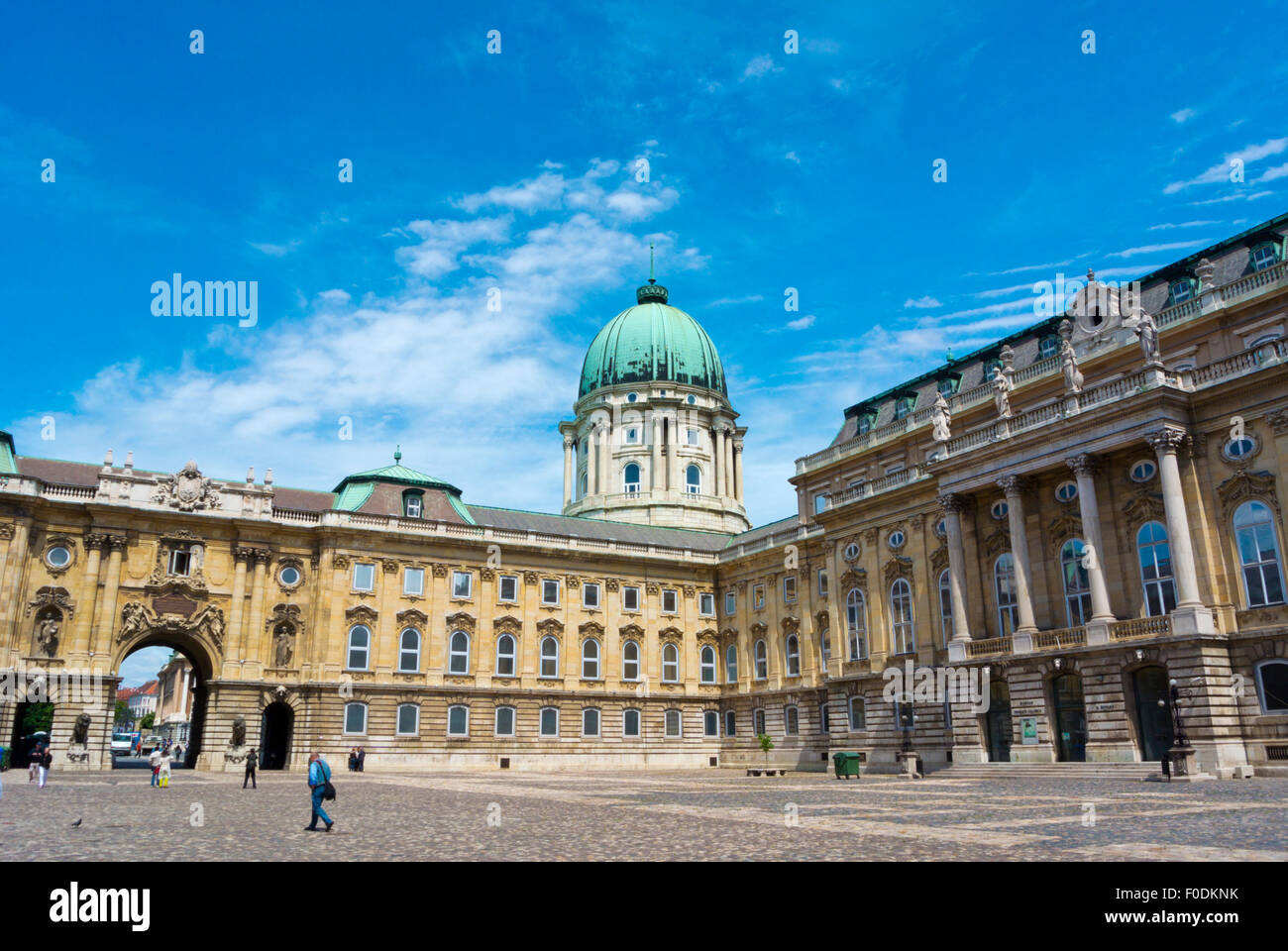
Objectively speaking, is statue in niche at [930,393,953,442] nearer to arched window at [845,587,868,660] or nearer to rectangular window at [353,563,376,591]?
arched window at [845,587,868,660]

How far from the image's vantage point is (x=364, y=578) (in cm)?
6066

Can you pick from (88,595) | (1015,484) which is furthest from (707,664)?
(88,595)

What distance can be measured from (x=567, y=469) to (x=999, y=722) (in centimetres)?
6012

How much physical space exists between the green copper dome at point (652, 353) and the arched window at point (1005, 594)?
52.2 metres

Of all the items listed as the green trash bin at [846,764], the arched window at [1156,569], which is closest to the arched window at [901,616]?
the green trash bin at [846,764]

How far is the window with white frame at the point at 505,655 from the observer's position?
63222 millimetres

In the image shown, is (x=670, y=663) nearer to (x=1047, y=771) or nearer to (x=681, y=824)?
(x=1047, y=771)

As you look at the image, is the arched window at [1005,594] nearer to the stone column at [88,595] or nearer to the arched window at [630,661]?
the arched window at [630,661]

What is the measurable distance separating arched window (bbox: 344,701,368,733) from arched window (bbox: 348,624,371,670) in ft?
7.43

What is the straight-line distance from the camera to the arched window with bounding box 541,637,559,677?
6469cm

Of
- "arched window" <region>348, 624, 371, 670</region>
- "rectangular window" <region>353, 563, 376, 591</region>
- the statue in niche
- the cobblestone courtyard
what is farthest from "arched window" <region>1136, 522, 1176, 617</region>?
"arched window" <region>348, 624, 371, 670</region>

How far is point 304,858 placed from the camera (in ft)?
44.3

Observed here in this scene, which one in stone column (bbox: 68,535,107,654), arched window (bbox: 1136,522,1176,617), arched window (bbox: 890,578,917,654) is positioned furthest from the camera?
stone column (bbox: 68,535,107,654)
